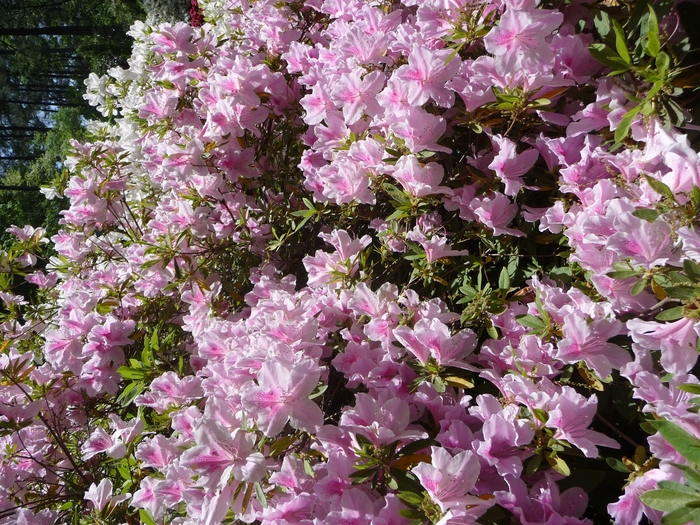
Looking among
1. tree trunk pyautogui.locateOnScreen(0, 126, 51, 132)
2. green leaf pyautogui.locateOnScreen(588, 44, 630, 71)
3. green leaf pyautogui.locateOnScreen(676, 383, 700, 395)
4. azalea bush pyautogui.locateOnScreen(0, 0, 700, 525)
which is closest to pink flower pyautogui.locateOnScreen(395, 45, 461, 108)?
azalea bush pyautogui.locateOnScreen(0, 0, 700, 525)

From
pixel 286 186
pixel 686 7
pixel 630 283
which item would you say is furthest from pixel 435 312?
pixel 286 186

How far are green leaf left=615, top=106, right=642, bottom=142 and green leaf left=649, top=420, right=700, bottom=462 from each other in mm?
517

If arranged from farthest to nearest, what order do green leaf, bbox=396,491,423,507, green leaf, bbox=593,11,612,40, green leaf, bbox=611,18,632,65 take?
green leaf, bbox=593,11,612,40 < green leaf, bbox=611,18,632,65 < green leaf, bbox=396,491,423,507

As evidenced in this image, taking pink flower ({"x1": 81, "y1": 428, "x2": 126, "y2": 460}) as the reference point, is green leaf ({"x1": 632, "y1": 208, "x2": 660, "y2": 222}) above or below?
above

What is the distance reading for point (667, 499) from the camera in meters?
0.65

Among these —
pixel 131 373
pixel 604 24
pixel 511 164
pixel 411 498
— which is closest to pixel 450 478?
pixel 411 498

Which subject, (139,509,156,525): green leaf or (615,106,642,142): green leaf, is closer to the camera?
(615,106,642,142): green leaf

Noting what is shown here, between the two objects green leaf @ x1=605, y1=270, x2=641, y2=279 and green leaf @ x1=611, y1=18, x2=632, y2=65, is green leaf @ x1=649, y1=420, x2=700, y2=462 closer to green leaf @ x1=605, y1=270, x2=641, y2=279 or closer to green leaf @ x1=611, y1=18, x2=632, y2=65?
green leaf @ x1=605, y1=270, x2=641, y2=279

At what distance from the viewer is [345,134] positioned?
1327 millimetres

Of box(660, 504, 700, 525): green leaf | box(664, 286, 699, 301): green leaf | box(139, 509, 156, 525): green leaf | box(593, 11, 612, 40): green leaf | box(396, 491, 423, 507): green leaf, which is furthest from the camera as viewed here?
box(139, 509, 156, 525): green leaf

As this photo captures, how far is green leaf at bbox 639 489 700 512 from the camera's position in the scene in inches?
24.9

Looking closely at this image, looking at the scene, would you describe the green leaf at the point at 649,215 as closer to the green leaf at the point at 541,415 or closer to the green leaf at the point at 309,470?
the green leaf at the point at 541,415

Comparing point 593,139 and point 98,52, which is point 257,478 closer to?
point 593,139

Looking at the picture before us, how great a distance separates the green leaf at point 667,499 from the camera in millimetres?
632
